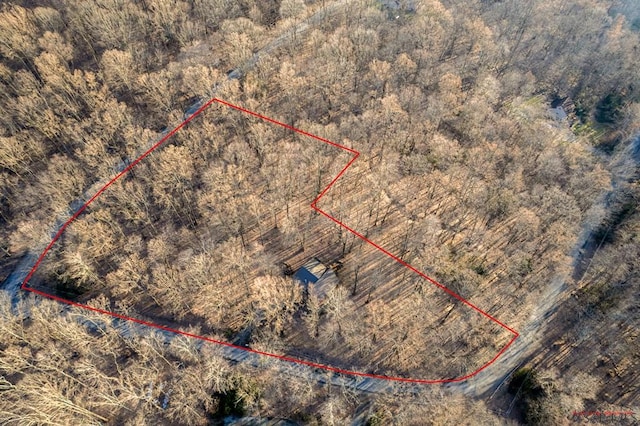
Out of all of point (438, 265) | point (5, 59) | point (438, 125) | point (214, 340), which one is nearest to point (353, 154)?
point (438, 125)

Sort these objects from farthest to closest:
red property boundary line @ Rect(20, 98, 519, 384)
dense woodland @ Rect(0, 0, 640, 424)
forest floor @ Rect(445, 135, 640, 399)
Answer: red property boundary line @ Rect(20, 98, 519, 384)
forest floor @ Rect(445, 135, 640, 399)
dense woodland @ Rect(0, 0, 640, 424)

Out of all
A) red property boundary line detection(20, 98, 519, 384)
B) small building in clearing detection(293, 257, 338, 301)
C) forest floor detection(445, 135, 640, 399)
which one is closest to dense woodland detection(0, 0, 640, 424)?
forest floor detection(445, 135, 640, 399)

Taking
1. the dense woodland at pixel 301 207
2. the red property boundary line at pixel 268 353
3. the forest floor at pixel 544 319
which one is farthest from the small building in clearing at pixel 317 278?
the forest floor at pixel 544 319

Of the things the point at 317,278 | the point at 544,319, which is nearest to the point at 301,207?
the point at 317,278

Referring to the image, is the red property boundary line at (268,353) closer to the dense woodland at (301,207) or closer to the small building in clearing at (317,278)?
the dense woodland at (301,207)

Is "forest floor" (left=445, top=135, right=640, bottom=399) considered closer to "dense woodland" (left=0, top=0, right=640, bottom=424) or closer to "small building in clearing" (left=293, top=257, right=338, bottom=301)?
"dense woodland" (left=0, top=0, right=640, bottom=424)

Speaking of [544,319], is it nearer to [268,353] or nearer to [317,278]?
[317,278]
